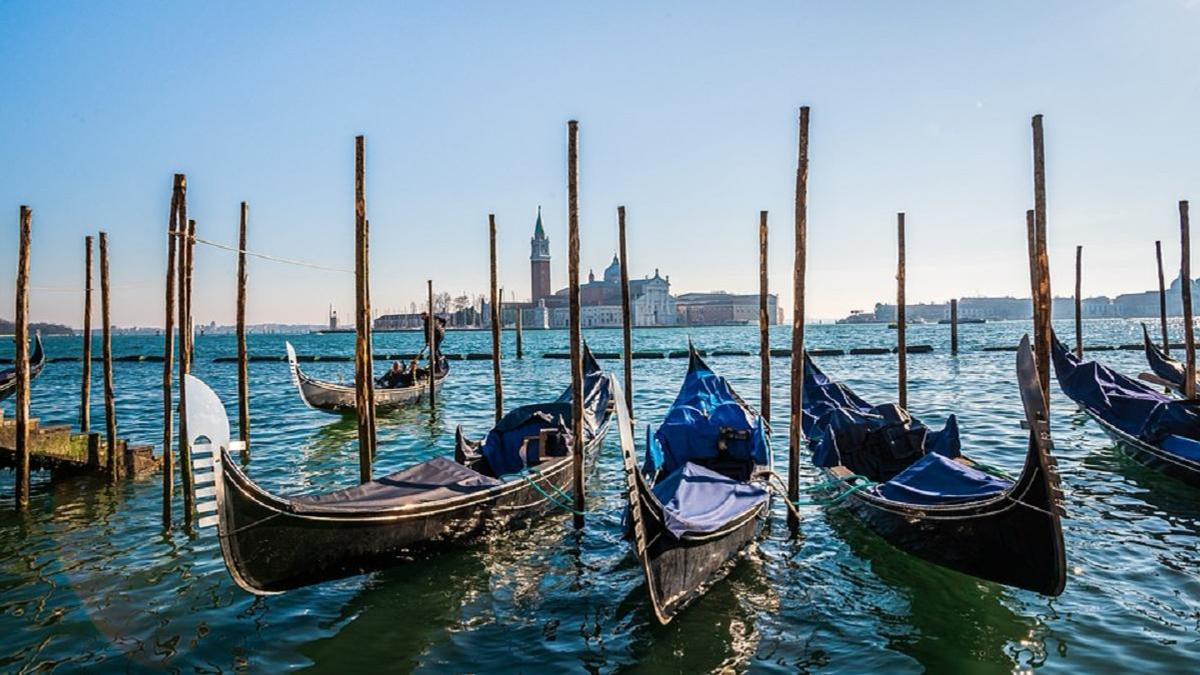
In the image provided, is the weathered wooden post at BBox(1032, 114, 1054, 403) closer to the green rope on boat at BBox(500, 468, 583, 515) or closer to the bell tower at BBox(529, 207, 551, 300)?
the green rope on boat at BBox(500, 468, 583, 515)

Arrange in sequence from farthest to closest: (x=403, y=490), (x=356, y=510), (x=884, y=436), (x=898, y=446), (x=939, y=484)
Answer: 1. (x=884, y=436)
2. (x=898, y=446)
3. (x=403, y=490)
4. (x=939, y=484)
5. (x=356, y=510)

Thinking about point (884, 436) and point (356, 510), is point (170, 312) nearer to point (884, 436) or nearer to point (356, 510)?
point (356, 510)

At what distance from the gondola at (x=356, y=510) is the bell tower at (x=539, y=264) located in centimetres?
10326

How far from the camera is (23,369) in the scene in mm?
6367

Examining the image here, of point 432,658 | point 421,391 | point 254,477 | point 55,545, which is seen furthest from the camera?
point 421,391

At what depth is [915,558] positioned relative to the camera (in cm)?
495

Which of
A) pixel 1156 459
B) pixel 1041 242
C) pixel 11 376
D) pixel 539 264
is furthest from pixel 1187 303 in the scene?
pixel 539 264

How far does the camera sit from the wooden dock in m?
7.13

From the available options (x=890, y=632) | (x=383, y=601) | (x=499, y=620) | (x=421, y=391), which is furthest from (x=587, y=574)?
(x=421, y=391)

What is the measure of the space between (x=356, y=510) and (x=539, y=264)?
349 ft

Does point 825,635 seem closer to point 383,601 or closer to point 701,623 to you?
point 701,623

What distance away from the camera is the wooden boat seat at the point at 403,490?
439 cm

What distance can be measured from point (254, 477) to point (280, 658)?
492 centimetres

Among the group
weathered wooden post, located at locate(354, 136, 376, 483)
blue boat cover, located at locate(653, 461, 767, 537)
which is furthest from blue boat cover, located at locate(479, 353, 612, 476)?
blue boat cover, located at locate(653, 461, 767, 537)
